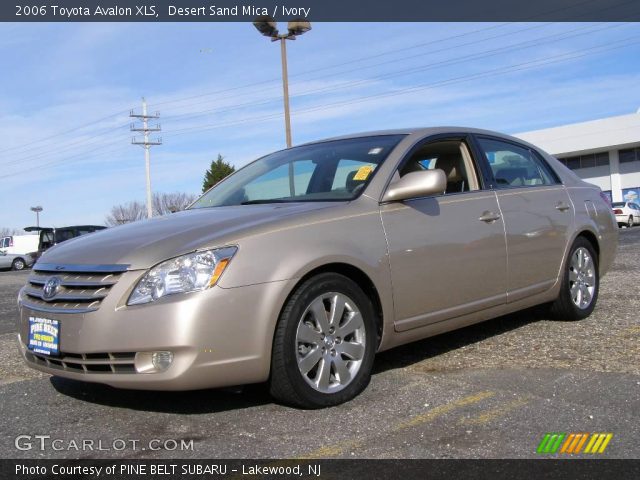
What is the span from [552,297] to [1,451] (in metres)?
4.08

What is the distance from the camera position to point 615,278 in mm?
8414

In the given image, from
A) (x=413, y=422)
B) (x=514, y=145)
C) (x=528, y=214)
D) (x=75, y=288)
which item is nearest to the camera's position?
(x=413, y=422)

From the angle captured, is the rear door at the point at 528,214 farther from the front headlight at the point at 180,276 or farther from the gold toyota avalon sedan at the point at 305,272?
the front headlight at the point at 180,276

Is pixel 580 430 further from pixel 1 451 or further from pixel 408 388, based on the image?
pixel 1 451

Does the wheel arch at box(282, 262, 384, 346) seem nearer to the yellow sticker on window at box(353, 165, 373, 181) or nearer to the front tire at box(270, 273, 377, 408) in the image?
the front tire at box(270, 273, 377, 408)

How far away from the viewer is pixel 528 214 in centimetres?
499

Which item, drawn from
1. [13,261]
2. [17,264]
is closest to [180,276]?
[13,261]

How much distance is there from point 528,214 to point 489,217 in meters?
0.57

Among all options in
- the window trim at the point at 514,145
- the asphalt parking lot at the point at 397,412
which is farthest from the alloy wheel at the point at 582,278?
the asphalt parking lot at the point at 397,412

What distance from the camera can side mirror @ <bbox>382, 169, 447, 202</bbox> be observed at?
393 centimetres

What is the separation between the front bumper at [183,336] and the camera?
312 centimetres

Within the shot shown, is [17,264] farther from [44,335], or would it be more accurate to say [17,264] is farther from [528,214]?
[528,214]

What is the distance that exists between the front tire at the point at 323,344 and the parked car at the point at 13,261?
102 ft

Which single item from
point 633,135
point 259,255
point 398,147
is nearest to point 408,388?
point 259,255
